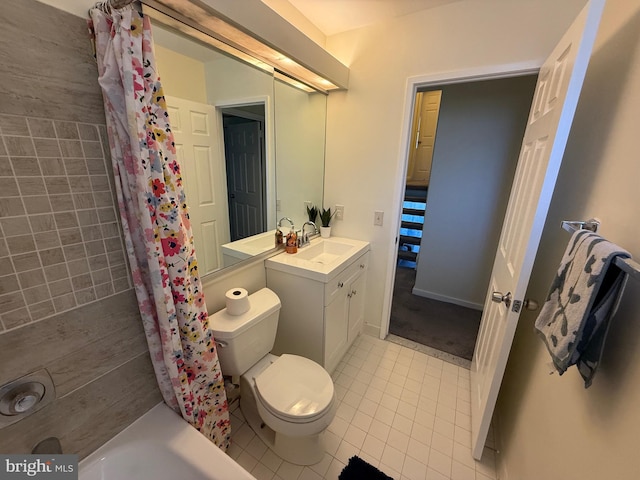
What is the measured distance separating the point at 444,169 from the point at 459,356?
1.72 metres

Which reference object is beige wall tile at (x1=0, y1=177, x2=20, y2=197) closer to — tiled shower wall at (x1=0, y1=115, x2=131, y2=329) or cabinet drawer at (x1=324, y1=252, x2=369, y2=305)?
tiled shower wall at (x1=0, y1=115, x2=131, y2=329)

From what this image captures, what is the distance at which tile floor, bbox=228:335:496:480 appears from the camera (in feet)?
4.31

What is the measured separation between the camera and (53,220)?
0.81m

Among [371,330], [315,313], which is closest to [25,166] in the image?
[315,313]

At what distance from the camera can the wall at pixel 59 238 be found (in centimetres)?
72

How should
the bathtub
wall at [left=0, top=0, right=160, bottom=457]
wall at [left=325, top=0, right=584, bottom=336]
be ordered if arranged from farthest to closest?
1. wall at [left=325, top=0, right=584, bottom=336]
2. the bathtub
3. wall at [left=0, top=0, right=160, bottom=457]

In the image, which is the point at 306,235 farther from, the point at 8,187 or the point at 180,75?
the point at 8,187

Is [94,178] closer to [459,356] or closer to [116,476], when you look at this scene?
[116,476]

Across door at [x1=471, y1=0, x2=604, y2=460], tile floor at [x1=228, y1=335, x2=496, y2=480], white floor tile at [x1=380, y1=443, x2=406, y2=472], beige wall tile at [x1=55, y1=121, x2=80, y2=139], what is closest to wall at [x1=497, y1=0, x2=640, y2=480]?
A: door at [x1=471, y1=0, x2=604, y2=460]

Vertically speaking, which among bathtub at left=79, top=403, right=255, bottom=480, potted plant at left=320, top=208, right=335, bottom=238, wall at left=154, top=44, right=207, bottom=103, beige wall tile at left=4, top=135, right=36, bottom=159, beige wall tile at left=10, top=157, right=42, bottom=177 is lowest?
bathtub at left=79, top=403, right=255, bottom=480

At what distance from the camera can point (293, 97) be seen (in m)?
1.97

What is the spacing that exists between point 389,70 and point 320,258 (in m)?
1.45

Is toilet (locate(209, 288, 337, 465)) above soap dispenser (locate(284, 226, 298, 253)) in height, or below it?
below

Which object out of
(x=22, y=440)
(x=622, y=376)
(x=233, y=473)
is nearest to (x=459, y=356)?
(x=622, y=376)
